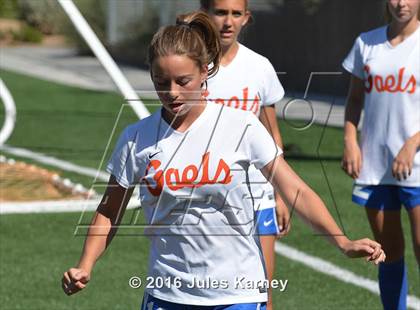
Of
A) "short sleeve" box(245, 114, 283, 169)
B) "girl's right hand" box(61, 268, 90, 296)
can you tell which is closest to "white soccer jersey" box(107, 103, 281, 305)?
"short sleeve" box(245, 114, 283, 169)

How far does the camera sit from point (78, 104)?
2300 centimetres

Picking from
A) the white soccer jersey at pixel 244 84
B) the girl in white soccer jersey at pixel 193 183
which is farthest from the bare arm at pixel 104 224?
the white soccer jersey at pixel 244 84

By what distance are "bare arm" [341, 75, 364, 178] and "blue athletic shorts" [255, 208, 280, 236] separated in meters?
0.80

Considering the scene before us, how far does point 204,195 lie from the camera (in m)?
4.35

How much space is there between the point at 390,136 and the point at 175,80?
2487mm

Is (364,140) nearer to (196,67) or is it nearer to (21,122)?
(196,67)

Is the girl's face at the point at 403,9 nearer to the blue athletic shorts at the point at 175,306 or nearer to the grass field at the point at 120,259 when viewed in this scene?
the grass field at the point at 120,259

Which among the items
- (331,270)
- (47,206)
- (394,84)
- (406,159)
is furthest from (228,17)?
(47,206)

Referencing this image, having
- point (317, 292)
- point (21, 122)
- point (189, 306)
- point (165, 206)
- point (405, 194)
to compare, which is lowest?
point (21, 122)

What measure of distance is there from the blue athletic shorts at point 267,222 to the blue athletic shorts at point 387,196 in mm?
808

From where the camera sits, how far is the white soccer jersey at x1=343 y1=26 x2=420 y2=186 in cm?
633

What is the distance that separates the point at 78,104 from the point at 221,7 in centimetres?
1729

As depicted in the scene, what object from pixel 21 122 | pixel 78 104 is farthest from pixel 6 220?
pixel 78 104

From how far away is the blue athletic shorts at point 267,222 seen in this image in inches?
226
